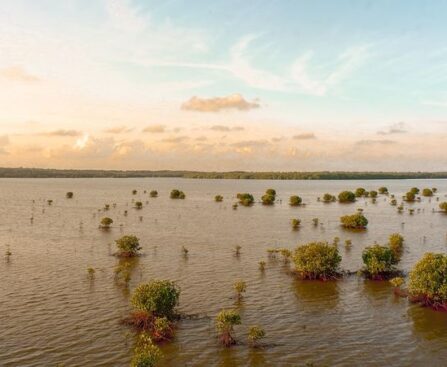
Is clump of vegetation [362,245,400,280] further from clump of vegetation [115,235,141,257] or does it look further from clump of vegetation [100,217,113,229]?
clump of vegetation [100,217,113,229]

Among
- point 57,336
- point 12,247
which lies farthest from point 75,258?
point 57,336

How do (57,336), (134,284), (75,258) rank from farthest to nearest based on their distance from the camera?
(75,258) → (134,284) → (57,336)

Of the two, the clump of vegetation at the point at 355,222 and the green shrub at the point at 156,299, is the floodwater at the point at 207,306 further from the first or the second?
the clump of vegetation at the point at 355,222

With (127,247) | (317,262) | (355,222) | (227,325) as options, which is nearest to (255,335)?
(227,325)

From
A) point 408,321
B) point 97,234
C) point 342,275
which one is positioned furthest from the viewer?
point 97,234

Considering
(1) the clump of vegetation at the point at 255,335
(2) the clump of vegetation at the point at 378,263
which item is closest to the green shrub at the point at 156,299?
(1) the clump of vegetation at the point at 255,335

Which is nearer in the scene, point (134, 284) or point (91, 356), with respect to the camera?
point (91, 356)

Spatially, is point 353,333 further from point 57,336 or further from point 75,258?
point 75,258
